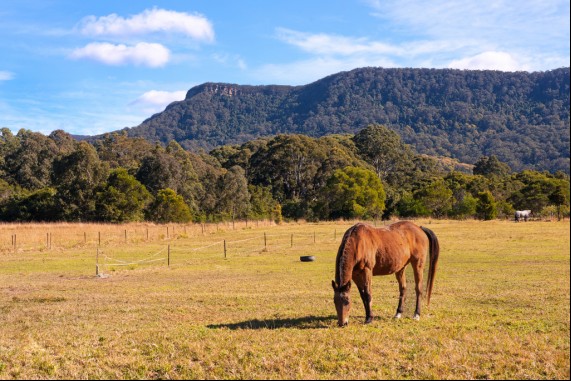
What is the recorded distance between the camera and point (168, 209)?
60875 mm

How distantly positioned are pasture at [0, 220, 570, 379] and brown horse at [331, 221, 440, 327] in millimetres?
568

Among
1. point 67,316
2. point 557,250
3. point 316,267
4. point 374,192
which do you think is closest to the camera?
point 67,316

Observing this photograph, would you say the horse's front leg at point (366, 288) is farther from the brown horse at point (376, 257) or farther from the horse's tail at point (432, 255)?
the horse's tail at point (432, 255)

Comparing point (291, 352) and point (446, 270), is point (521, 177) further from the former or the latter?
point (291, 352)

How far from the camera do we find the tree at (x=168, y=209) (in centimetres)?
6069

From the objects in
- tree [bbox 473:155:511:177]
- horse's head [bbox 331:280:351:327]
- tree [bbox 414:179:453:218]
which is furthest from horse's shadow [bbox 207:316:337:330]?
tree [bbox 473:155:511:177]

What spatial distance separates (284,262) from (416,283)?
15058 millimetres

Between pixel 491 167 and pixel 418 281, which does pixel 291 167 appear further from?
pixel 418 281

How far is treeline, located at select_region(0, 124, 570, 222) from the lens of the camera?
202 feet

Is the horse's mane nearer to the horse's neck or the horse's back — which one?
the horse's neck

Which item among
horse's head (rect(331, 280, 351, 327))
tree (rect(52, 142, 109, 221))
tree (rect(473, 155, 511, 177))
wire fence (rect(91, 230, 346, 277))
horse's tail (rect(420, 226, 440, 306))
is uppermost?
tree (rect(473, 155, 511, 177))

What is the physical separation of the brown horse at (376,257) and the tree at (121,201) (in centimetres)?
5182

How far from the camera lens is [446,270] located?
65.6ft

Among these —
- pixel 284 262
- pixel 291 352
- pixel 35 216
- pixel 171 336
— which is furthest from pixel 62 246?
pixel 35 216
